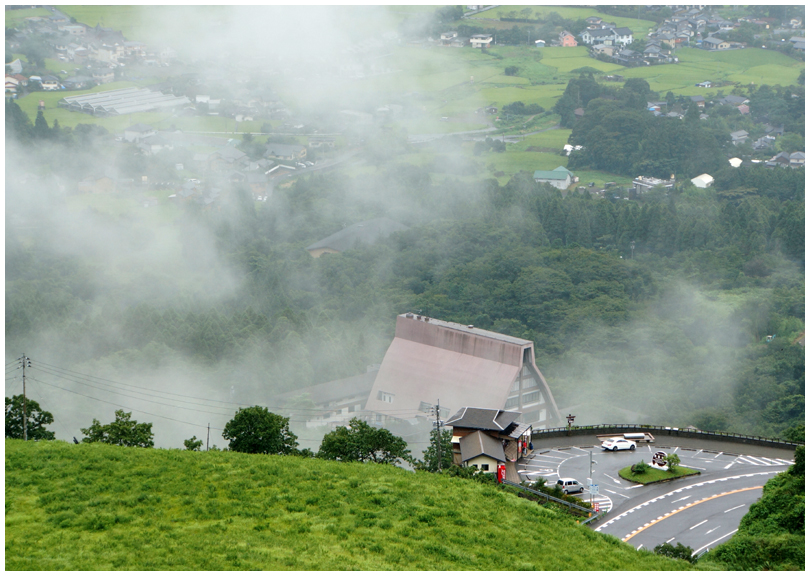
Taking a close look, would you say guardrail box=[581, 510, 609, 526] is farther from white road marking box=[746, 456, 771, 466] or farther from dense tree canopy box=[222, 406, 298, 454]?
dense tree canopy box=[222, 406, 298, 454]

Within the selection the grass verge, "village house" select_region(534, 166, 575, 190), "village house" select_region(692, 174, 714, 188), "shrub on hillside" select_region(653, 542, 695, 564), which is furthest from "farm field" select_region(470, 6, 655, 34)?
"shrub on hillside" select_region(653, 542, 695, 564)

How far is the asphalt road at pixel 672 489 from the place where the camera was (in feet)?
47.2

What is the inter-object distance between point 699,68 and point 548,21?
13810 mm

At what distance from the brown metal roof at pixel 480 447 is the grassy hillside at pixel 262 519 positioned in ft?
13.5

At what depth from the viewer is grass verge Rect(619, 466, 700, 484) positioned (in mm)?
16672

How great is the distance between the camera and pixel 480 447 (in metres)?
17.8

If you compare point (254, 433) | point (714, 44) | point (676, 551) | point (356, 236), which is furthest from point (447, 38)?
point (676, 551)

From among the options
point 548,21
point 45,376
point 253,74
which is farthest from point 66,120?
point 548,21

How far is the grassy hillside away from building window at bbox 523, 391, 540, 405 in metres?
11.7

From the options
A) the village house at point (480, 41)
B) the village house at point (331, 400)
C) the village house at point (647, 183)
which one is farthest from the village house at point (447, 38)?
the village house at point (331, 400)

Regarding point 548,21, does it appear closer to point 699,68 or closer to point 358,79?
point 699,68

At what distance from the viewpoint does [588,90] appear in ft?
218

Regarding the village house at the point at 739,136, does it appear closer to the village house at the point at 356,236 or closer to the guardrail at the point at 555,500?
the village house at the point at 356,236

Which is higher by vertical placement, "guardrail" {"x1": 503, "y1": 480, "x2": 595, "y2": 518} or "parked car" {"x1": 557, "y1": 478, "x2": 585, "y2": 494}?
"parked car" {"x1": 557, "y1": 478, "x2": 585, "y2": 494}
